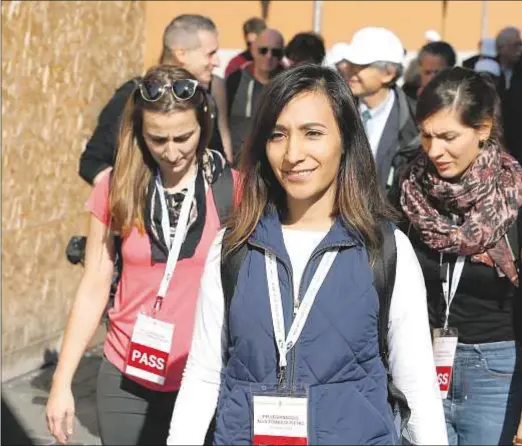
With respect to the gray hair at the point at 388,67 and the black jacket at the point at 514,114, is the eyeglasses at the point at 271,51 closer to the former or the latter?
the gray hair at the point at 388,67

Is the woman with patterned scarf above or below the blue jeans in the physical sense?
above

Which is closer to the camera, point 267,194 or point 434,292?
point 267,194

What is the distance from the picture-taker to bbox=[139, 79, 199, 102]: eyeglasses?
142 inches

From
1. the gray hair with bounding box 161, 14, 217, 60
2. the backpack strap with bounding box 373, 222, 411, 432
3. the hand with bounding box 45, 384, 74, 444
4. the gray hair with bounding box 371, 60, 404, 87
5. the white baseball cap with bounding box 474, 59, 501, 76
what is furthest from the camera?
the white baseball cap with bounding box 474, 59, 501, 76

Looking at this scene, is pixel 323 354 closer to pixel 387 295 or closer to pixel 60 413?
pixel 387 295

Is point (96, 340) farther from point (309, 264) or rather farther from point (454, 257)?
point (309, 264)

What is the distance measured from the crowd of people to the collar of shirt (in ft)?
0.04

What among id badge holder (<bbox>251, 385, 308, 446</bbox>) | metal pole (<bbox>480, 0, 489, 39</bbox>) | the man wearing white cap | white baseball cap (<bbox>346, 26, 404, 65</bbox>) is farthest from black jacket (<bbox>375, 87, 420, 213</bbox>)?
metal pole (<bbox>480, 0, 489, 39</bbox>)

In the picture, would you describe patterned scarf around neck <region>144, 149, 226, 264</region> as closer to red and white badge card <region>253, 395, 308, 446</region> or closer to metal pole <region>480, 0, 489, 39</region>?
red and white badge card <region>253, 395, 308, 446</region>

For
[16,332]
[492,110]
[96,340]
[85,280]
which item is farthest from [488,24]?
[85,280]

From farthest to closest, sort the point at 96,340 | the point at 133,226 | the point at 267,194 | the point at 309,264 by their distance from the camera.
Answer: the point at 96,340, the point at 133,226, the point at 267,194, the point at 309,264

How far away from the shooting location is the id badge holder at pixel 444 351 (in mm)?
3543

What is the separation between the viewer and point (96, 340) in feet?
24.6

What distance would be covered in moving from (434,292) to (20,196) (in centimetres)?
376
